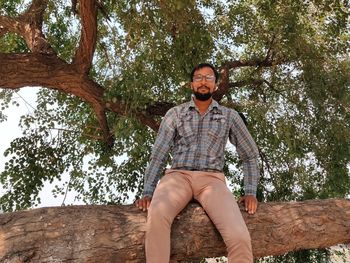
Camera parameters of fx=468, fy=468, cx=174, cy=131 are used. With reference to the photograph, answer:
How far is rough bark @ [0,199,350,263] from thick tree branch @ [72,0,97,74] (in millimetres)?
3781

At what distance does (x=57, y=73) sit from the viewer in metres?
6.83

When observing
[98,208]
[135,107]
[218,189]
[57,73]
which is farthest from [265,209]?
[57,73]

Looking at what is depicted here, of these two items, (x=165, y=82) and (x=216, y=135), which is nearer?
(x=216, y=135)

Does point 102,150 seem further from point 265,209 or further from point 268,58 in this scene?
point 265,209

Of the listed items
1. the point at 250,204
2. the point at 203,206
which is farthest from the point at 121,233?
the point at 250,204

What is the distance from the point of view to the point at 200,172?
3707 millimetres

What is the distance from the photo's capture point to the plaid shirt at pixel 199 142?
3803 millimetres

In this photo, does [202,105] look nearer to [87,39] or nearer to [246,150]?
[246,150]

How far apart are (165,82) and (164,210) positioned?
14.3 ft

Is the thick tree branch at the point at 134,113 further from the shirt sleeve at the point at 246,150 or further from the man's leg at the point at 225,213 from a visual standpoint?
the man's leg at the point at 225,213

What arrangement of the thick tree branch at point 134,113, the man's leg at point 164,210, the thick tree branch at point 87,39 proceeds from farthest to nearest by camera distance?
1. the thick tree branch at point 87,39
2. the thick tree branch at point 134,113
3. the man's leg at point 164,210

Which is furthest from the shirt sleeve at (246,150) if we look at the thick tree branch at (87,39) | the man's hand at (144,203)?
the thick tree branch at (87,39)

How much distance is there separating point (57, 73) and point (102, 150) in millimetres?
2671

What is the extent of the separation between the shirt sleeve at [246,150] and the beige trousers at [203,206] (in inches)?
12.9
